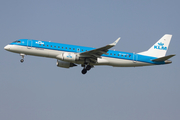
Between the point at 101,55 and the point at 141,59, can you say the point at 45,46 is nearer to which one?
the point at 101,55

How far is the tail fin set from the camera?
44.3 metres

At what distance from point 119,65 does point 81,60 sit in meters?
5.88

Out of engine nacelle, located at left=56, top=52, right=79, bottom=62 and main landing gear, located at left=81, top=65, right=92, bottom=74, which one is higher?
engine nacelle, located at left=56, top=52, right=79, bottom=62

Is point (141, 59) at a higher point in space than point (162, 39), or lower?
lower

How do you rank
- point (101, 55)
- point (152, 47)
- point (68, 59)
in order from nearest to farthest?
point (68, 59) < point (101, 55) < point (152, 47)

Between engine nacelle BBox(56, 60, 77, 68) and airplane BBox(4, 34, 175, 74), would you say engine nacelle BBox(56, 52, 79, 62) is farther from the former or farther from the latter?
engine nacelle BBox(56, 60, 77, 68)

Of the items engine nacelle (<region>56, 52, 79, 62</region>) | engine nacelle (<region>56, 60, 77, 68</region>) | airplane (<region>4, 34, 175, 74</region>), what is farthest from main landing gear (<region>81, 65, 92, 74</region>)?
engine nacelle (<region>56, 52, 79, 62</region>)

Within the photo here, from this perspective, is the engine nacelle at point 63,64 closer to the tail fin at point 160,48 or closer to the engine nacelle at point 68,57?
the engine nacelle at point 68,57

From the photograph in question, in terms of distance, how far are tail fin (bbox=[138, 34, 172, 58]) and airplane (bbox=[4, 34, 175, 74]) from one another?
1.13 meters

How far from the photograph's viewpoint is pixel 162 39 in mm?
46219

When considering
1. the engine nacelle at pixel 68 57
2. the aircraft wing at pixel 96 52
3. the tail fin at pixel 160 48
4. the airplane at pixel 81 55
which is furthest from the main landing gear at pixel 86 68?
the tail fin at pixel 160 48

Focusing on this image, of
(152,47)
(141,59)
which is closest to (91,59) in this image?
(141,59)

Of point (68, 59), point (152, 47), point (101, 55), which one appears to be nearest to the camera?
point (68, 59)

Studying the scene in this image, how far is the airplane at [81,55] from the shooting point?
128ft
